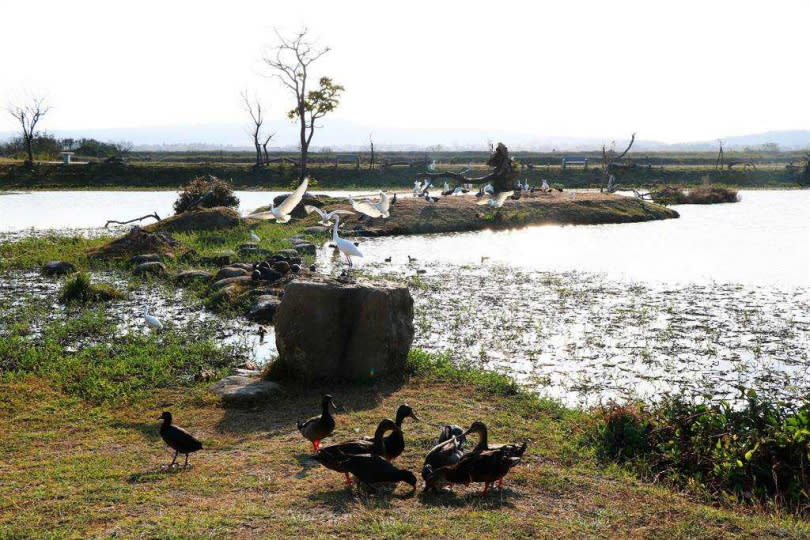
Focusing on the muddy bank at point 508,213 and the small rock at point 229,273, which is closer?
the small rock at point 229,273

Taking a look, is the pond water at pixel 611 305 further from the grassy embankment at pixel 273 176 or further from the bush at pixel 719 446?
the grassy embankment at pixel 273 176

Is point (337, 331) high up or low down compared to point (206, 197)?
down

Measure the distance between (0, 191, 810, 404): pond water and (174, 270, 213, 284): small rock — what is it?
2.40m

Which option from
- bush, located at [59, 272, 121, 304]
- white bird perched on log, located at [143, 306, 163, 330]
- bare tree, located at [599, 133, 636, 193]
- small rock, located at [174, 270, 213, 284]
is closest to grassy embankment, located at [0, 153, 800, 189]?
A: bare tree, located at [599, 133, 636, 193]

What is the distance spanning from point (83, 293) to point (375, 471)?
13497mm

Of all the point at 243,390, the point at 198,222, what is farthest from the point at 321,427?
the point at 198,222

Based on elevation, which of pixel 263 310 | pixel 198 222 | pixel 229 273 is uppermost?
pixel 198 222

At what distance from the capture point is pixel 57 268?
21.6 m

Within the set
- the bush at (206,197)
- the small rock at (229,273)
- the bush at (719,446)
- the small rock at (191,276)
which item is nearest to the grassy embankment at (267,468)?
the bush at (719,446)

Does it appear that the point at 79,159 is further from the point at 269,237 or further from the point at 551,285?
the point at 551,285

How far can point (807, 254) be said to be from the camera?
2719 cm

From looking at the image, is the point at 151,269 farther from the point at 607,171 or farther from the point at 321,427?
the point at 607,171

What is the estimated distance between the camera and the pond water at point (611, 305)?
1217 centimetres

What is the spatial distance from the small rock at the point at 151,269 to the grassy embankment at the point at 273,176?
41.3m
